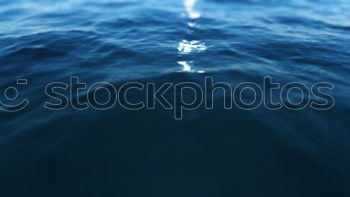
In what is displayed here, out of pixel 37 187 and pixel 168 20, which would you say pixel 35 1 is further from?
pixel 37 187

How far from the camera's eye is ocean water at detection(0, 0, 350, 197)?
17.6ft

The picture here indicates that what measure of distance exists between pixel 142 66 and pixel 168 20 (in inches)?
274

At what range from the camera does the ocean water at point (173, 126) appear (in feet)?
17.6

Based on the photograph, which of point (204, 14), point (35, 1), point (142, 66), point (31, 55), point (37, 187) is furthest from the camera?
point (35, 1)

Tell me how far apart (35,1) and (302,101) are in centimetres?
2133

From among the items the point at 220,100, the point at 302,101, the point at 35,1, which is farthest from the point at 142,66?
the point at 35,1

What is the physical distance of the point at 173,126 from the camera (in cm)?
696

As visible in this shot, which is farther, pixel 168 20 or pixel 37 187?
pixel 168 20

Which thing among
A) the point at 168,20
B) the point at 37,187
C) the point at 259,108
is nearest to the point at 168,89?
the point at 259,108

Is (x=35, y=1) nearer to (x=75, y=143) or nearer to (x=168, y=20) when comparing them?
(x=168, y=20)

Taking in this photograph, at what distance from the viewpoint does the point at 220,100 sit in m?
8.04

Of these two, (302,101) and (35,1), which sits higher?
(35,1)

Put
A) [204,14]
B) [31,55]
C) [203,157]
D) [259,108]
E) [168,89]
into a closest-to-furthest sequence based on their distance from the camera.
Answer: [203,157] < [259,108] < [168,89] < [31,55] < [204,14]

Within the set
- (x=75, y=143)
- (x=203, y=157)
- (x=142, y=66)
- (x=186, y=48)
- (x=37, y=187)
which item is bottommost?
(x=37, y=187)
